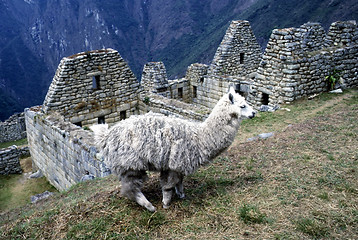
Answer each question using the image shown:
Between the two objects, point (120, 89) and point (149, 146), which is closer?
point (149, 146)

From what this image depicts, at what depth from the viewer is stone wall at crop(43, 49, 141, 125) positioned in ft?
37.3

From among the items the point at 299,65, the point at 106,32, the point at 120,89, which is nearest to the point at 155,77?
the point at 120,89

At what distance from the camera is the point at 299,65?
11594 millimetres

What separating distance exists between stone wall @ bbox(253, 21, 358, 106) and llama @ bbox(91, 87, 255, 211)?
7025 mm

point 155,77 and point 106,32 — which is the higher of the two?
point 106,32

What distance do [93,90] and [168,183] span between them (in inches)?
305

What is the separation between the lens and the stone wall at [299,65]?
11656 mm

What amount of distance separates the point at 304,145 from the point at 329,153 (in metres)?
0.66

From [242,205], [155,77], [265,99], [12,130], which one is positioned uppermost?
[155,77]

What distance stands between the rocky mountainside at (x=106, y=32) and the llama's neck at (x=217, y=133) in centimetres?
4526

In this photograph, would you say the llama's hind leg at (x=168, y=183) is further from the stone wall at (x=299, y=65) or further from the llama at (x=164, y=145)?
the stone wall at (x=299, y=65)

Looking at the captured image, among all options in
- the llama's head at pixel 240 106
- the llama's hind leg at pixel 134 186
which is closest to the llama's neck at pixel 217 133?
the llama's head at pixel 240 106

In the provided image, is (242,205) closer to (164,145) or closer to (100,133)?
(164,145)

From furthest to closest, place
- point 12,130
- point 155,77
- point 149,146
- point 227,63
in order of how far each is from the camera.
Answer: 1. point 12,130
2. point 227,63
3. point 155,77
4. point 149,146
